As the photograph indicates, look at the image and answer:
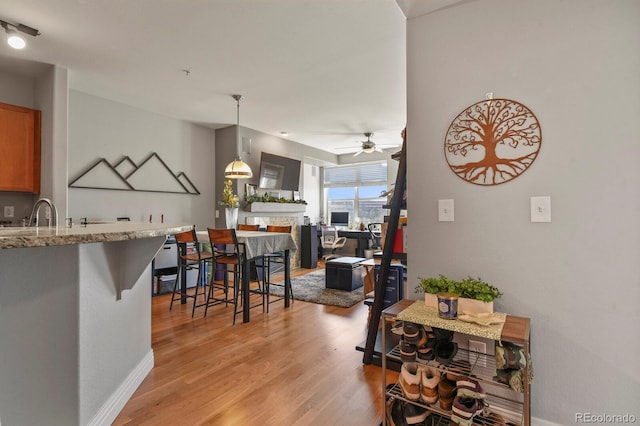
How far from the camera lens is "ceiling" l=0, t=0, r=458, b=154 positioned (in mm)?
2258

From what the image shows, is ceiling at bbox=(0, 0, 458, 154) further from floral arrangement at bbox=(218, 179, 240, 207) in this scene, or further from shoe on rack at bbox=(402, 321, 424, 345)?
shoe on rack at bbox=(402, 321, 424, 345)

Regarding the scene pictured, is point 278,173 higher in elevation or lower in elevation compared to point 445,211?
higher

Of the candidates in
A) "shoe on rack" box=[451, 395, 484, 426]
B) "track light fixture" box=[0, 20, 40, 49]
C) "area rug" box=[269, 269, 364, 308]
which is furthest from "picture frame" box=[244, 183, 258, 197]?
"shoe on rack" box=[451, 395, 484, 426]

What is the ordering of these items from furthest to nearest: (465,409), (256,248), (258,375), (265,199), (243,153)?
1. (265,199)
2. (243,153)
3. (256,248)
4. (258,375)
5. (465,409)

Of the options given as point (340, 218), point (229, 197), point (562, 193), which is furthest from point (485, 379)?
point (340, 218)

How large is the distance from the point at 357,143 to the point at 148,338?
5385 millimetres

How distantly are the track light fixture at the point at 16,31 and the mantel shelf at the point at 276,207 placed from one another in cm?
342

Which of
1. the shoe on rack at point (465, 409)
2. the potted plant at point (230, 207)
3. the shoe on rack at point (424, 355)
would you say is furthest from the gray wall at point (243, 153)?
the shoe on rack at point (465, 409)

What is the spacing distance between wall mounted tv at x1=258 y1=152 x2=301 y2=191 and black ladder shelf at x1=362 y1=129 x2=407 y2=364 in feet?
12.5

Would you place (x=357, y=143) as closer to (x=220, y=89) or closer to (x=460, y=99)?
(x=220, y=89)

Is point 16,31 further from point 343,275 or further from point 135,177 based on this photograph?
point 343,275

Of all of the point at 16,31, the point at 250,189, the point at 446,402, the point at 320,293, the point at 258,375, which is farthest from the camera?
the point at 250,189

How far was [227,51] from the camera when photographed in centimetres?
285

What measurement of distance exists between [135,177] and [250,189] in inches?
69.5
